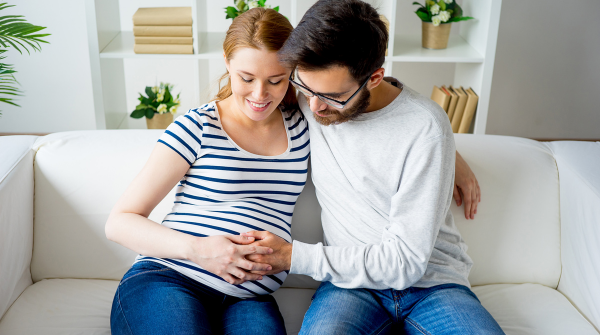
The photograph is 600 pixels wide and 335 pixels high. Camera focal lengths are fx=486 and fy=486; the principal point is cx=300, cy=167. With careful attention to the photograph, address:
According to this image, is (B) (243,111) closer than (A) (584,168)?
Yes

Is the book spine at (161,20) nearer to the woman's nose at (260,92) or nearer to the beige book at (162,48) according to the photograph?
the beige book at (162,48)

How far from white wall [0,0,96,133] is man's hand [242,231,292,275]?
→ 2.46 metres

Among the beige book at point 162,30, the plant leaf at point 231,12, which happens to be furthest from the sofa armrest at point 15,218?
the plant leaf at point 231,12

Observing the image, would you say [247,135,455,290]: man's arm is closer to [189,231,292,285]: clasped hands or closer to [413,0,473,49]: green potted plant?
[189,231,292,285]: clasped hands

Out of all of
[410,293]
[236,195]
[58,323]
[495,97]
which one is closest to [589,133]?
[495,97]

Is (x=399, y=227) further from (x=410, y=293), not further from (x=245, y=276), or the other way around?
(x=245, y=276)

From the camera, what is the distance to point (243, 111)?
4.08 feet

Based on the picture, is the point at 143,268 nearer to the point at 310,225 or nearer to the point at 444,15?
the point at 310,225

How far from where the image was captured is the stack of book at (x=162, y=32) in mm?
2211

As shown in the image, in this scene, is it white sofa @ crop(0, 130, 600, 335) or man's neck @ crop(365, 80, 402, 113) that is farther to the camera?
white sofa @ crop(0, 130, 600, 335)

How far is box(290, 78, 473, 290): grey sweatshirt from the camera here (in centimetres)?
108

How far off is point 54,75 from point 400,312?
2832mm

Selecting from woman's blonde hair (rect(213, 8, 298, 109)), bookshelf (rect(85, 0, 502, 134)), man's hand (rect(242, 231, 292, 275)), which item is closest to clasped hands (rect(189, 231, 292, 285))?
man's hand (rect(242, 231, 292, 275))

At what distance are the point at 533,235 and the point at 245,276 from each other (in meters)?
0.87
